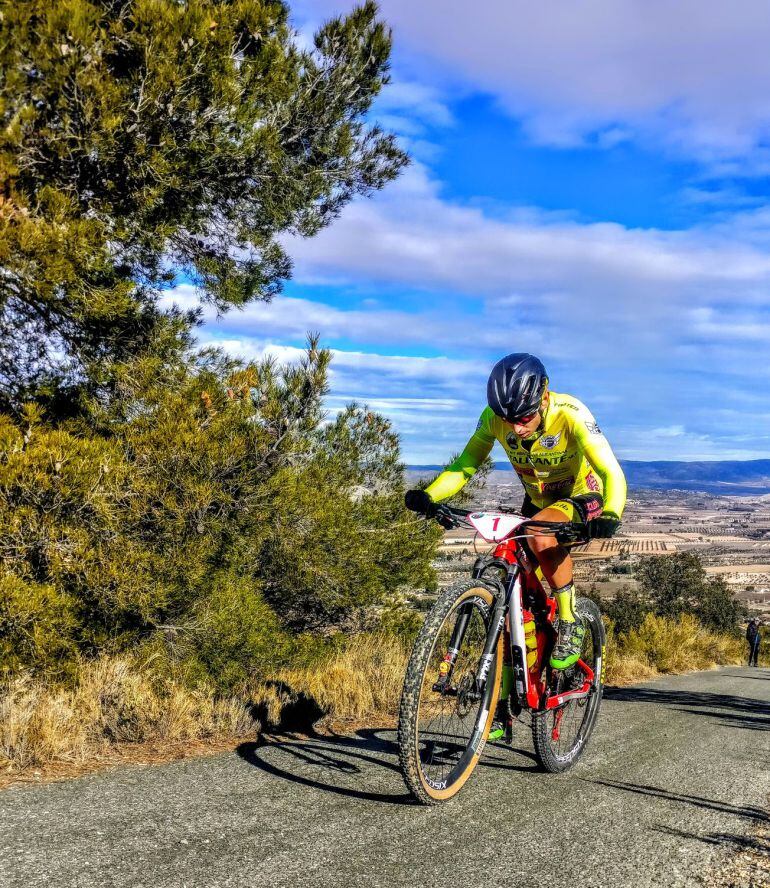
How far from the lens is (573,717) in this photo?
5016 mm

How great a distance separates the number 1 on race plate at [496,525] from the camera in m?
3.91

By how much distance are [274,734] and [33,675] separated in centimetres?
244

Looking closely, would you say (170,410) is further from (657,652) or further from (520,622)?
(657,652)

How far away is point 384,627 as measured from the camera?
10.4m

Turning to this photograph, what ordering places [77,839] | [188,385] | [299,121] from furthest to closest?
[299,121]
[188,385]
[77,839]

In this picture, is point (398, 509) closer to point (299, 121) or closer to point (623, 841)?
point (299, 121)

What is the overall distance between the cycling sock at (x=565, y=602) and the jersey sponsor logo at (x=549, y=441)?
0.84 metres

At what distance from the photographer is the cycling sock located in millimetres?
4457

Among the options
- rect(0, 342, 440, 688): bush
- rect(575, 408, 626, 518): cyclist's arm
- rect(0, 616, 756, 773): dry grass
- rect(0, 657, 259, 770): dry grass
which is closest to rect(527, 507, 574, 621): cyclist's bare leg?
rect(575, 408, 626, 518): cyclist's arm

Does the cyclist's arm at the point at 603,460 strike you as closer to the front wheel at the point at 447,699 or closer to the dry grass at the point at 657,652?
the front wheel at the point at 447,699

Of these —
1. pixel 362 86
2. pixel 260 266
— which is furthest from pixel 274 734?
pixel 362 86

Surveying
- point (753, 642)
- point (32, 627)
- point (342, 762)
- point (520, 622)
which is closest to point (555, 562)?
point (520, 622)

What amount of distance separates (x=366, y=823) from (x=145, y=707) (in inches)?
80.8

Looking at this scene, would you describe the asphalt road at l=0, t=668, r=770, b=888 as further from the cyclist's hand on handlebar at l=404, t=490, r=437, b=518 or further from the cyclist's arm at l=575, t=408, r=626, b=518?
the cyclist's arm at l=575, t=408, r=626, b=518
